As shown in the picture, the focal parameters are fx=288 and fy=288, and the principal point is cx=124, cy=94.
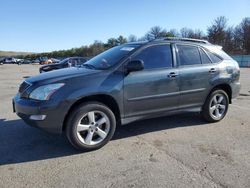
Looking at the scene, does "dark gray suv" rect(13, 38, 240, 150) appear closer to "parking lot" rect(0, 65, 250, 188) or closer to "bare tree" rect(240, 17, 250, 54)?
"parking lot" rect(0, 65, 250, 188)

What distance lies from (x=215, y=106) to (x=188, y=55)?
131 cm

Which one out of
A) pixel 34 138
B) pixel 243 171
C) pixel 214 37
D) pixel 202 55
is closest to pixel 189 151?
pixel 243 171

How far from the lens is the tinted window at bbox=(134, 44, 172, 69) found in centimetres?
520

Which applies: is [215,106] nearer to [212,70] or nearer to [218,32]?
[212,70]

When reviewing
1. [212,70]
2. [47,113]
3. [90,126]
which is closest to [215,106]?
[212,70]

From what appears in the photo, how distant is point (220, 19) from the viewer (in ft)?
241

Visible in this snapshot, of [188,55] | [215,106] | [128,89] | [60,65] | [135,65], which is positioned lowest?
[215,106]

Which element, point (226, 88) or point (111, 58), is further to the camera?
point (226, 88)

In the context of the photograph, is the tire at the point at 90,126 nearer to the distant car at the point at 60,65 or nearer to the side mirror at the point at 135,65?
the side mirror at the point at 135,65

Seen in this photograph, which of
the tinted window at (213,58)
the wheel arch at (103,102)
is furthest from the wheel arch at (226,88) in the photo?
the wheel arch at (103,102)

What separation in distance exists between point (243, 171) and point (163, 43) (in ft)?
8.96

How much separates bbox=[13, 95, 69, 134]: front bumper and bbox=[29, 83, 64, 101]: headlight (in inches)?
3.3

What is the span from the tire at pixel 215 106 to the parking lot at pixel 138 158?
0.21 metres

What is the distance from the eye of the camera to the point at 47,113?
426 cm
